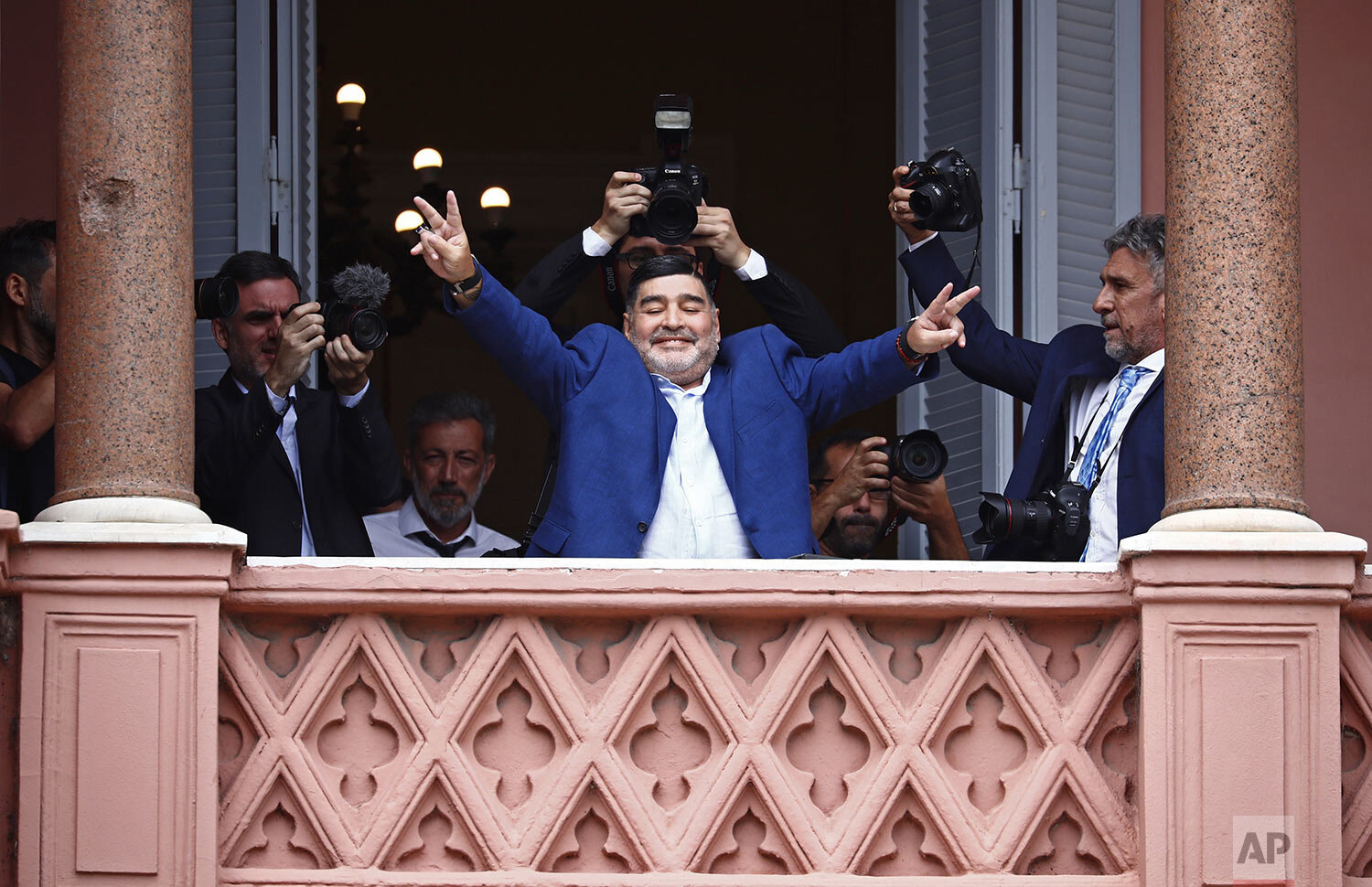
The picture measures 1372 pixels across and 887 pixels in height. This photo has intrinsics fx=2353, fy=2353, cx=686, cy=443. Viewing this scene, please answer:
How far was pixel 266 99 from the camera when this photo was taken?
280 inches

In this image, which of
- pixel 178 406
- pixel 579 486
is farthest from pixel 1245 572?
pixel 178 406

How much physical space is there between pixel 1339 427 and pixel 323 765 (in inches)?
140

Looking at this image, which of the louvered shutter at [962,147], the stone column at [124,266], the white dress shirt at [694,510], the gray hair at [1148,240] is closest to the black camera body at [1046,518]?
the white dress shirt at [694,510]

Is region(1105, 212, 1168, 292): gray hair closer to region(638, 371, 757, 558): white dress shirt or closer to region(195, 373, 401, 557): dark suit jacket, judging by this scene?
region(638, 371, 757, 558): white dress shirt

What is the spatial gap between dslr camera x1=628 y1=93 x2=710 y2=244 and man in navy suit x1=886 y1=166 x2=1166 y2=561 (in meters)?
0.57

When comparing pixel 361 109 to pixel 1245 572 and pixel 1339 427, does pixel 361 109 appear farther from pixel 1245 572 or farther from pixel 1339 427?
pixel 1245 572

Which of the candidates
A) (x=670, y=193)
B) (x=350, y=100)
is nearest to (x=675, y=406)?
(x=670, y=193)

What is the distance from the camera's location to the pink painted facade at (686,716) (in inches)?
198

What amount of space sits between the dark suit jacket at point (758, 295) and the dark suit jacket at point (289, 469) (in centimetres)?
51

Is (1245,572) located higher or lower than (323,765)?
higher

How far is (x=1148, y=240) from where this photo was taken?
6.17 meters

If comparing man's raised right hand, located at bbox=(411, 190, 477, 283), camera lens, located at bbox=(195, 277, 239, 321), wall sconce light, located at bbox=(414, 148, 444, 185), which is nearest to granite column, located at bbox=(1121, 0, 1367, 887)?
man's raised right hand, located at bbox=(411, 190, 477, 283)

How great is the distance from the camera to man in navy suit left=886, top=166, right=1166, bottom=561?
18.9ft

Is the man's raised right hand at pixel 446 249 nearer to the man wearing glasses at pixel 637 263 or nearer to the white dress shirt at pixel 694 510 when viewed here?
the man wearing glasses at pixel 637 263
